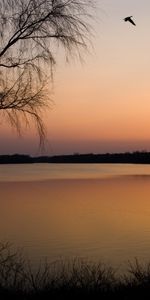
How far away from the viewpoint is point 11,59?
880 centimetres

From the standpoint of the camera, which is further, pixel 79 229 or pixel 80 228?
pixel 80 228

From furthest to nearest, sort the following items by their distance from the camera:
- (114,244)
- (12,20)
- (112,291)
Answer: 1. (114,244)
2. (12,20)
3. (112,291)

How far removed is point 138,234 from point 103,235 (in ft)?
4.55

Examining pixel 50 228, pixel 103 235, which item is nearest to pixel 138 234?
pixel 103 235

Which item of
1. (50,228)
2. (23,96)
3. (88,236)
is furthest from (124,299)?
(50,228)

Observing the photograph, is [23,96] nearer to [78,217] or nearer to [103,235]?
[103,235]

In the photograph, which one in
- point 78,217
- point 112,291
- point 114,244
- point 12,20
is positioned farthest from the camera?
point 78,217

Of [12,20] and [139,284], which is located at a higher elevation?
[12,20]

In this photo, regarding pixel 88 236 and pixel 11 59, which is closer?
pixel 11 59

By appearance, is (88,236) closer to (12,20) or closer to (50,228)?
(50,228)

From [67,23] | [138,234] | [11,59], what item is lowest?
[138,234]

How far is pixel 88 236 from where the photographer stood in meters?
19.0

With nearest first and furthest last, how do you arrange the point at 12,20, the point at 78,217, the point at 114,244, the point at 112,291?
the point at 112,291, the point at 12,20, the point at 114,244, the point at 78,217

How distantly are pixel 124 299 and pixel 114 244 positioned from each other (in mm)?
10206
